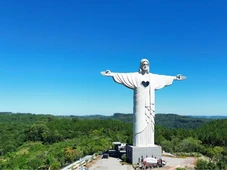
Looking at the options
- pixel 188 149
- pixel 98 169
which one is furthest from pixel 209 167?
pixel 188 149

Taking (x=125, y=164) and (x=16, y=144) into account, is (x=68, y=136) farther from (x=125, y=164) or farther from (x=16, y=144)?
(x=125, y=164)

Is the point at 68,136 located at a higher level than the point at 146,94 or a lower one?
lower

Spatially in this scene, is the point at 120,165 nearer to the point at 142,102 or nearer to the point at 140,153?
the point at 140,153

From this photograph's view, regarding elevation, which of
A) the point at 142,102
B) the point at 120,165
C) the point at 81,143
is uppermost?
the point at 142,102

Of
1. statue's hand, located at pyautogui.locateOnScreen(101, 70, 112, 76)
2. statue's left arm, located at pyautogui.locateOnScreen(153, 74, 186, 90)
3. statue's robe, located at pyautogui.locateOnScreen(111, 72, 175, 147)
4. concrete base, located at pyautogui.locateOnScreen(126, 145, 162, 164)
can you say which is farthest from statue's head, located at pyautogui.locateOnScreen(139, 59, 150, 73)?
concrete base, located at pyautogui.locateOnScreen(126, 145, 162, 164)

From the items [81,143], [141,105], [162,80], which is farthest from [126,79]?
[81,143]

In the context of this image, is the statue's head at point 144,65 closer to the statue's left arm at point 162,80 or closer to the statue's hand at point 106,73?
the statue's left arm at point 162,80
